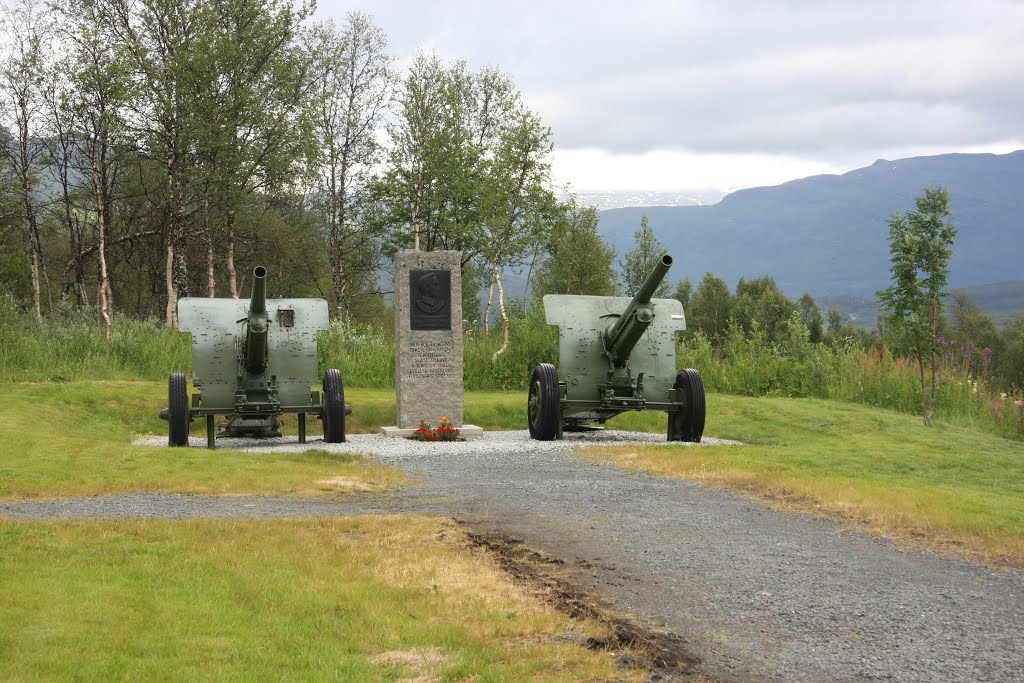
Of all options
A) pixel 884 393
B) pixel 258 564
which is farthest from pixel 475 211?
pixel 258 564

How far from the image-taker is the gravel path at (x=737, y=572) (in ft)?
15.8

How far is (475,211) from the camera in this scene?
43.2 m

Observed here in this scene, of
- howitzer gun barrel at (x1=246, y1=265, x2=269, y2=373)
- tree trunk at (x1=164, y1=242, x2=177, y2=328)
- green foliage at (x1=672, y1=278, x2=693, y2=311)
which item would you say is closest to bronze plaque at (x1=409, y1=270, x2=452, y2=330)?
howitzer gun barrel at (x1=246, y1=265, x2=269, y2=373)

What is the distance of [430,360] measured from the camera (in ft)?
54.6

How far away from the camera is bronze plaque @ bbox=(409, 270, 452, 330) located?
16.6 m

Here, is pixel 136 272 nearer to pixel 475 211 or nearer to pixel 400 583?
pixel 475 211

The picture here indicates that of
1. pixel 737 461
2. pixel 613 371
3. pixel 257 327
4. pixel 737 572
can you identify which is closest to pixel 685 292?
pixel 613 371

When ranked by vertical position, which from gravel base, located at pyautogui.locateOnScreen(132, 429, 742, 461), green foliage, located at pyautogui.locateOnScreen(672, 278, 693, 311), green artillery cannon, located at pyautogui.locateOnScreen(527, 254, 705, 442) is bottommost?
gravel base, located at pyautogui.locateOnScreen(132, 429, 742, 461)

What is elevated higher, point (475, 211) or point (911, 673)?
point (475, 211)

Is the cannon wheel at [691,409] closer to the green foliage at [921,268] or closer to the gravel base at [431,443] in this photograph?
the gravel base at [431,443]

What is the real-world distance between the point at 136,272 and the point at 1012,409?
39.1 meters

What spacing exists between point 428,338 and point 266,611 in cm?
1147

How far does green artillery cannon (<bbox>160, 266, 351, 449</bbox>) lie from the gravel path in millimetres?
4509

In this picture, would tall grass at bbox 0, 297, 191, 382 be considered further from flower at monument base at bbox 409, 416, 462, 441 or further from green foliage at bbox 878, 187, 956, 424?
green foliage at bbox 878, 187, 956, 424
